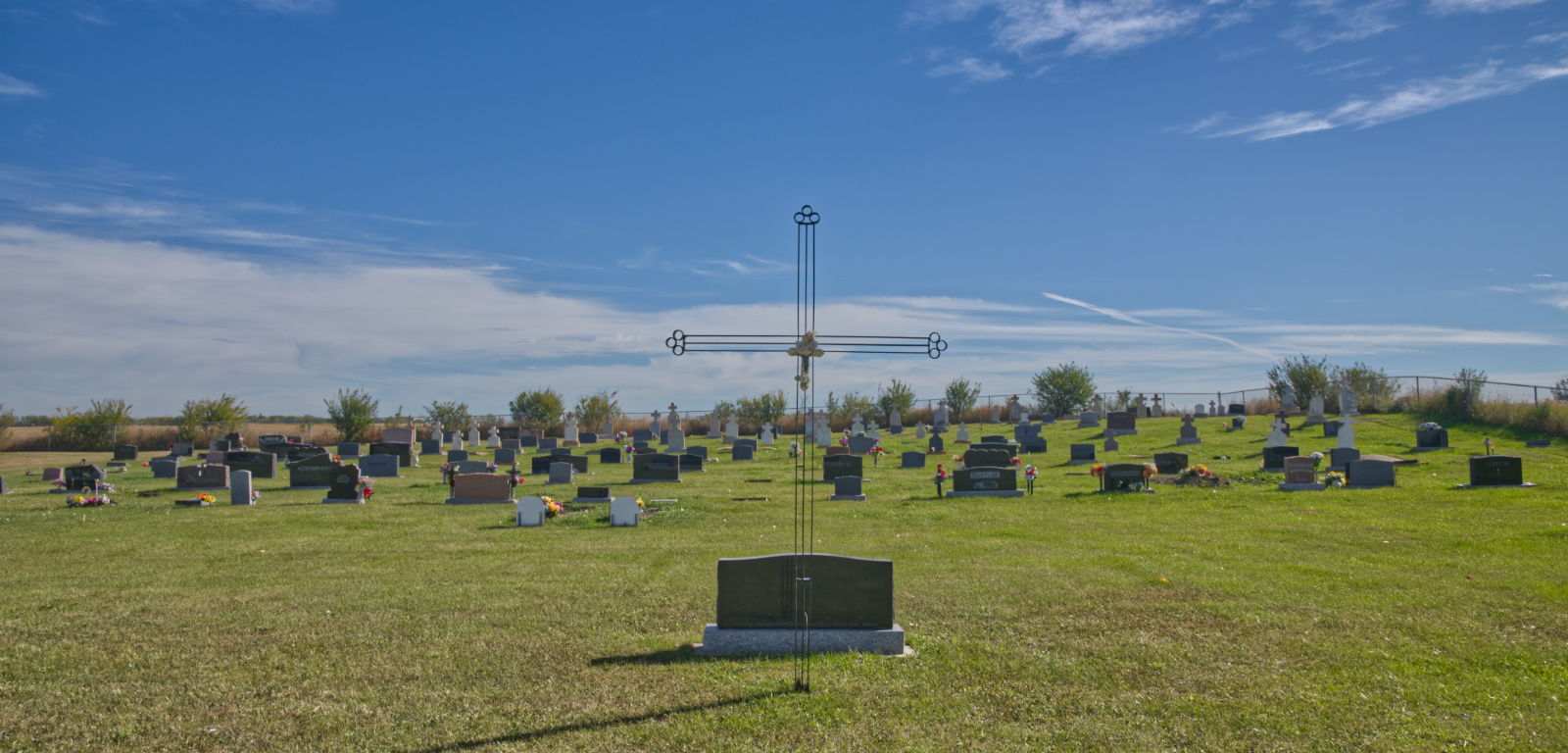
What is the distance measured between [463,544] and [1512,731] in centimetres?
1329

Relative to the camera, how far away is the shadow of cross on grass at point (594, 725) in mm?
5766

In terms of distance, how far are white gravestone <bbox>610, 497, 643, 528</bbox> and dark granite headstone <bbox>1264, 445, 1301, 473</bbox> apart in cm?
1759

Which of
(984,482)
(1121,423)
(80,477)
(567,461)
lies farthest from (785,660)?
(1121,423)

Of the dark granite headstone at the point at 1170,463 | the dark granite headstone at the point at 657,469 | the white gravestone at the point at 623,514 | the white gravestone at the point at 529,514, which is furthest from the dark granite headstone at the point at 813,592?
the dark granite headstone at the point at 1170,463

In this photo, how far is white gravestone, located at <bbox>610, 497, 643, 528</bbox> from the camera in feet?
54.8

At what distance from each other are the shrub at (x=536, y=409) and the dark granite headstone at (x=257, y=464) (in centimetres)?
2785

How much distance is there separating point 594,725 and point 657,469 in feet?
67.6

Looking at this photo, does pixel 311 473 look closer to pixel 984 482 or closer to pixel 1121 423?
pixel 984 482

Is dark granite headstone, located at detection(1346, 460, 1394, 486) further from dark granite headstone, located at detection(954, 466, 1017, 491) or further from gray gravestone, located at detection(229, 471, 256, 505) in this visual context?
gray gravestone, located at detection(229, 471, 256, 505)

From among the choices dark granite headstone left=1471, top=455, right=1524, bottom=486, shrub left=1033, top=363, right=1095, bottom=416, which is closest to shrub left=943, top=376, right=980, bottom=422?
shrub left=1033, top=363, right=1095, bottom=416

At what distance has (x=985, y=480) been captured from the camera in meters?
21.5

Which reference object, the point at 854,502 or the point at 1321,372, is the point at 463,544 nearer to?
the point at 854,502

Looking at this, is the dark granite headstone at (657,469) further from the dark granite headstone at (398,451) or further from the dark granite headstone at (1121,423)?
the dark granite headstone at (1121,423)

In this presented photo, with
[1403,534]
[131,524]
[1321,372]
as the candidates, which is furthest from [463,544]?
[1321,372]
